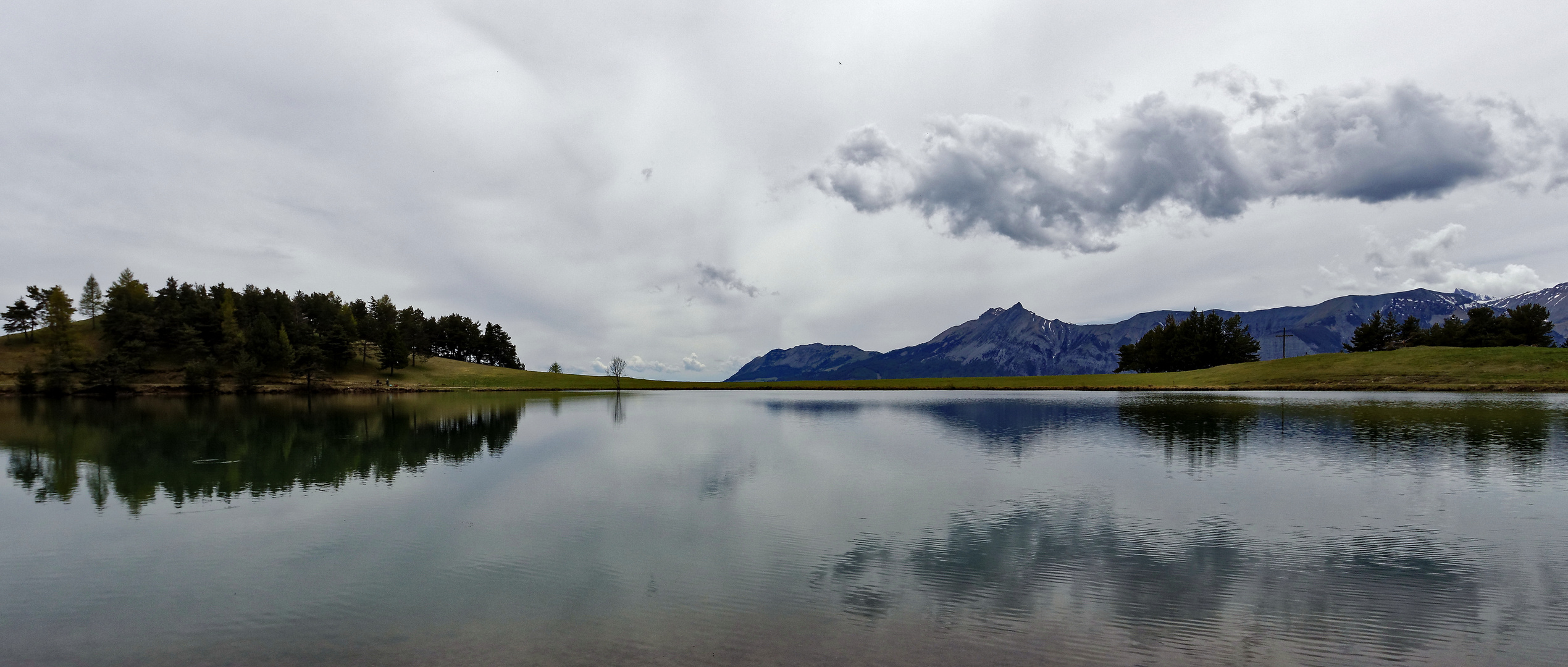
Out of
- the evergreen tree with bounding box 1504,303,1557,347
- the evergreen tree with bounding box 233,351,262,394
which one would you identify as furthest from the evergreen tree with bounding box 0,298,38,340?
the evergreen tree with bounding box 1504,303,1557,347

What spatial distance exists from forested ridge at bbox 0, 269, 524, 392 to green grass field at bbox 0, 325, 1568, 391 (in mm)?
3770

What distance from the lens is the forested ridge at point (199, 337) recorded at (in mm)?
126688

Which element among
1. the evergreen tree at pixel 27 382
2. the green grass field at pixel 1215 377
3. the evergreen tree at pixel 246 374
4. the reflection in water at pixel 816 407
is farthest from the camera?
the evergreen tree at pixel 246 374

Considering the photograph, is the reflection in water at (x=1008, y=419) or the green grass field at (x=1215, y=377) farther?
the green grass field at (x=1215, y=377)

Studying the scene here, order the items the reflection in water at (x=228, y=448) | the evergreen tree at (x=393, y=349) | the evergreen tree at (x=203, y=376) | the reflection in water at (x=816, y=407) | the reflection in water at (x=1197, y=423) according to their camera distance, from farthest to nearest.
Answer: the evergreen tree at (x=393, y=349)
the evergreen tree at (x=203, y=376)
the reflection in water at (x=816, y=407)
the reflection in water at (x=1197, y=423)
the reflection in water at (x=228, y=448)

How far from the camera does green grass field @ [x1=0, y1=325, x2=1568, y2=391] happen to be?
329 feet

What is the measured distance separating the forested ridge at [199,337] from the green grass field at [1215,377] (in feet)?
12.4

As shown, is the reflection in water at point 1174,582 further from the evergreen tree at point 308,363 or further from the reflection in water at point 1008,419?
the evergreen tree at point 308,363

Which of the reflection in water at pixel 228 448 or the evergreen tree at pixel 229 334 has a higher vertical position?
the evergreen tree at pixel 229 334

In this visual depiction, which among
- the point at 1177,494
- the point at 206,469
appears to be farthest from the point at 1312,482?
the point at 206,469

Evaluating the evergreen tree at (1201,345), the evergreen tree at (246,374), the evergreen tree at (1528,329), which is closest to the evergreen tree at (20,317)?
the evergreen tree at (246,374)

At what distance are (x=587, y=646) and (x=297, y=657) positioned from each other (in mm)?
4879

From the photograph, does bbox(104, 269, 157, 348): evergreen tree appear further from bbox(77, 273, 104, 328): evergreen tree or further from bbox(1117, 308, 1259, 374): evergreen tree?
bbox(1117, 308, 1259, 374): evergreen tree

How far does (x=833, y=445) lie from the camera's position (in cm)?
4141
